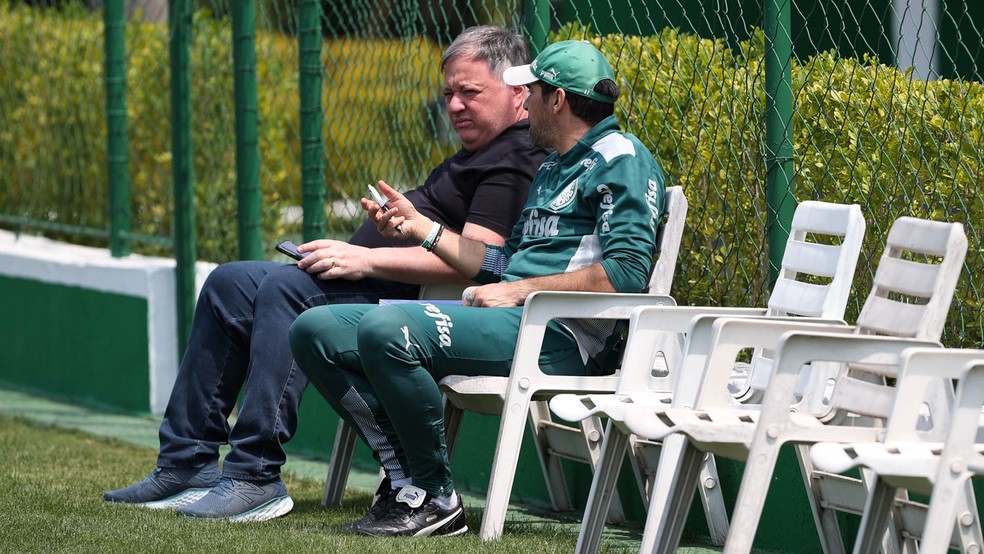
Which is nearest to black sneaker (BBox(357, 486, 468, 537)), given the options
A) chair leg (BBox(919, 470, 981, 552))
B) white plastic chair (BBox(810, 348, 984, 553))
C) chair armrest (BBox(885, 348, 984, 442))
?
white plastic chair (BBox(810, 348, 984, 553))

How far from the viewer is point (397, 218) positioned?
462 centimetres

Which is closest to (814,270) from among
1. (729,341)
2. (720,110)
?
(729,341)

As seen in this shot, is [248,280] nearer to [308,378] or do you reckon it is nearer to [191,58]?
[308,378]

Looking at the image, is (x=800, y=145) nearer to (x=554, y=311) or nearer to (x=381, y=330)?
(x=554, y=311)

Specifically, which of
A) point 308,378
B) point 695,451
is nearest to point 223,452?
point 308,378

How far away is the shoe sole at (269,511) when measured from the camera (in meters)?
4.68

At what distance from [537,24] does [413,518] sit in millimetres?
2017

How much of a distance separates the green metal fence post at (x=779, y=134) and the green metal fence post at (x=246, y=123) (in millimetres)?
2891

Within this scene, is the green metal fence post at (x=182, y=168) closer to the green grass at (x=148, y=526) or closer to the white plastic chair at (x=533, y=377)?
the green grass at (x=148, y=526)

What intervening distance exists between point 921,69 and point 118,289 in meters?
4.55

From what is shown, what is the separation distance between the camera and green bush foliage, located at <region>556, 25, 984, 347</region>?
4.28 m

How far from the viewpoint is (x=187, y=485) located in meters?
4.93

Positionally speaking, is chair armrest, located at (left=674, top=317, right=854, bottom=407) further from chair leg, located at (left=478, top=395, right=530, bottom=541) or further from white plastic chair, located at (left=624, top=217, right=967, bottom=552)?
chair leg, located at (left=478, top=395, right=530, bottom=541)

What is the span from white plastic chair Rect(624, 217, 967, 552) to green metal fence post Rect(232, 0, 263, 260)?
3.43 meters
